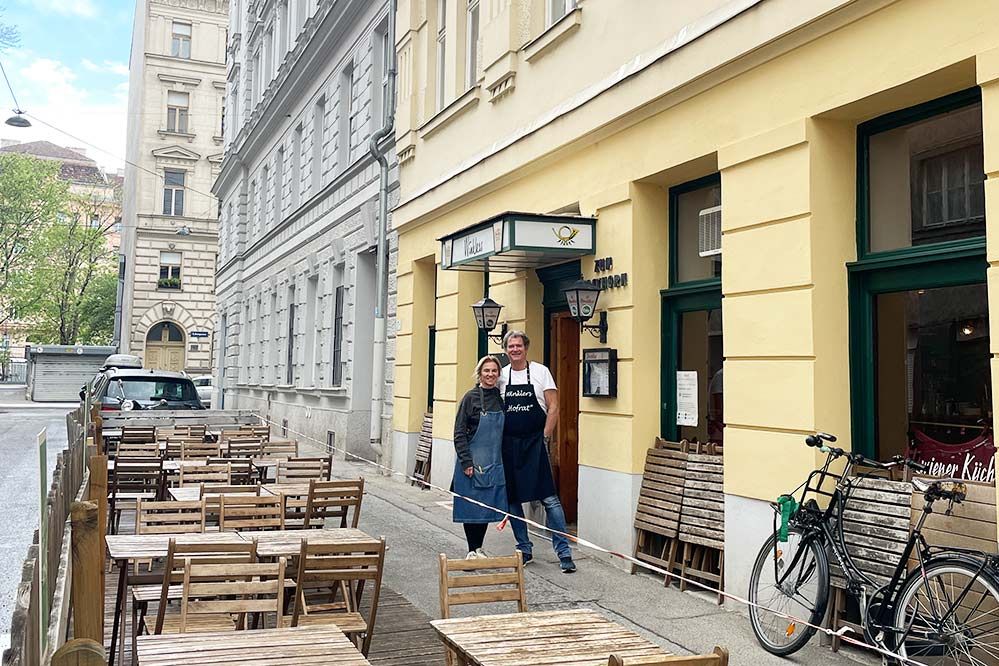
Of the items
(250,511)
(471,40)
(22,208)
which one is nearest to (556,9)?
(471,40)

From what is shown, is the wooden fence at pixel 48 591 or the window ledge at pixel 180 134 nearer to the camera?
the wooden fence at pixel 48 591

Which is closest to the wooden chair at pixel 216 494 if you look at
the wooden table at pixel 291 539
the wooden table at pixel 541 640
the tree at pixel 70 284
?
the wooden table at pixel 291 539

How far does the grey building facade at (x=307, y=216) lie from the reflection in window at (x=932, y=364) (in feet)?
32.0

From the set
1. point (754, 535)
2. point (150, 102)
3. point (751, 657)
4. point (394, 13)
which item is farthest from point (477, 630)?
point (150, 102)

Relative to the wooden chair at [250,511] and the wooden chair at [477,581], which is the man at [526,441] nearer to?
the wooden chair at [250,511]

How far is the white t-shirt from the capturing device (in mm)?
7965

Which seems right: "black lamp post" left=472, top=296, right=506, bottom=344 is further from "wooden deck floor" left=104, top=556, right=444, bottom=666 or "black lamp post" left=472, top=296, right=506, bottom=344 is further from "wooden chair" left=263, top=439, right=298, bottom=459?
"wooden deck floor" left=104, top=556, right=444, bottom=666

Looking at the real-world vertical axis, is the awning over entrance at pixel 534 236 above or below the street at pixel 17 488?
above

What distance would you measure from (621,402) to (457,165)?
16.9 feet

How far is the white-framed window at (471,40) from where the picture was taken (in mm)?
12180

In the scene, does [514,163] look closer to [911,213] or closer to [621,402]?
[621,402]

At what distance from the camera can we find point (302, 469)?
9.38 metres

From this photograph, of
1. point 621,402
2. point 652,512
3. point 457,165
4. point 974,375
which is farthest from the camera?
point 457,165

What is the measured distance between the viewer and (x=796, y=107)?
6.27 metres
